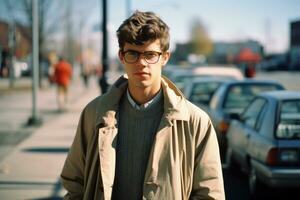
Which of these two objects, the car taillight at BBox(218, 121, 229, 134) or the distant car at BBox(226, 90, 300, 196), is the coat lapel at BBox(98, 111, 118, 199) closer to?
the distant car at BBox(226, 90, 300, 196)

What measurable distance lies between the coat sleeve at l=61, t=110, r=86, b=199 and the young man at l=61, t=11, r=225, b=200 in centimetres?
8

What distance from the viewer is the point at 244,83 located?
10484 millimetres

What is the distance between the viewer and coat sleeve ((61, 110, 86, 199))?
2.93 m

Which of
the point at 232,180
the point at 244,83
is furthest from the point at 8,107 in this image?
the point at 232,180

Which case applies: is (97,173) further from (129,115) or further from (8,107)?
(8,107)

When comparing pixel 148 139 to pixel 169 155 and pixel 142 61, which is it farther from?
pixel 142 61

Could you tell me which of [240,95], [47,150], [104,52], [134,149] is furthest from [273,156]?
[104,52]

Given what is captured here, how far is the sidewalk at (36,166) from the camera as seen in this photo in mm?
7023

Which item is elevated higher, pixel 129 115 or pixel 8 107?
pixel 129 115

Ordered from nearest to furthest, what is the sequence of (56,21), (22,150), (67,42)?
1. (22,150)
2. (56,21)
3. (67,42)

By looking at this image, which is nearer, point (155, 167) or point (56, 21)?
point (155, 167)

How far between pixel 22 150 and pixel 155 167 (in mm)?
8214

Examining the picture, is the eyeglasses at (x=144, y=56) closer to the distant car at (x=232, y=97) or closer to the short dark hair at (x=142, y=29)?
the short dark hair at (x=142, y=29)

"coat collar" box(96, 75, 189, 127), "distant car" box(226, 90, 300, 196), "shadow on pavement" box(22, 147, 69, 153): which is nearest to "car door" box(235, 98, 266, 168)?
"distant car" box(226, 90, 300, 196)
